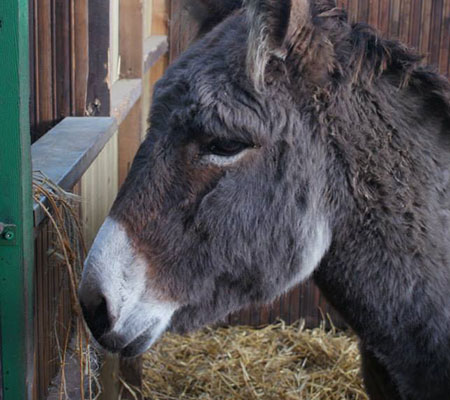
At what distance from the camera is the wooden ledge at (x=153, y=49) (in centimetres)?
384

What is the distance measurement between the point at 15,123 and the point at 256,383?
2785mm

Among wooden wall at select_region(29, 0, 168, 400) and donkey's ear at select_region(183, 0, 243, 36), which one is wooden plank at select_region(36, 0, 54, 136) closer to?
wooden wall at select_region(29, 0, 168, 400)


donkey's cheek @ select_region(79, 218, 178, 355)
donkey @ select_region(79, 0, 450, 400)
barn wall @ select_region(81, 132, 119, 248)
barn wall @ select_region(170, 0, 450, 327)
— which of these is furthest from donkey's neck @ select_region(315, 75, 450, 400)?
barn wall @ select_region(170, 0, 450, 327)

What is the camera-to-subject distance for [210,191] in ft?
6.04

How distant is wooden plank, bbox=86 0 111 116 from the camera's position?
2.85 metres

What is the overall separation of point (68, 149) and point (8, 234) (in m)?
0.60

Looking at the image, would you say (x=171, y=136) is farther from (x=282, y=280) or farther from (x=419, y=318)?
(x=419, y=318)

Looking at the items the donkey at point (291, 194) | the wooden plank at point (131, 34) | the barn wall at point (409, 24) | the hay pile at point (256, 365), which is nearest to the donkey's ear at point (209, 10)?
the donkey at point (291, 194)

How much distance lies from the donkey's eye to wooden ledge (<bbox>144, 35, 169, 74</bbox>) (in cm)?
198

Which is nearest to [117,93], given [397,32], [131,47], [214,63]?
[131,47]

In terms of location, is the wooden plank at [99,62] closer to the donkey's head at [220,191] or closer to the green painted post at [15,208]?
the donkey's head at [220,191]

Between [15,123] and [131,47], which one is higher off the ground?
[15,123]

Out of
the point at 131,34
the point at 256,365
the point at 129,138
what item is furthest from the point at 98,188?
the point at 256,365

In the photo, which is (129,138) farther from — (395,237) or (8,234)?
(8,234)
